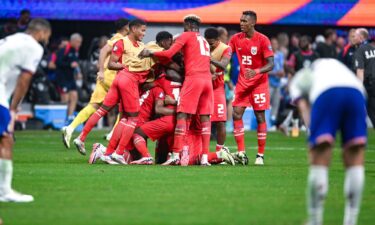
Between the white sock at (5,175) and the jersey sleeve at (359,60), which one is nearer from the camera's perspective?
the white sock at (5,175)

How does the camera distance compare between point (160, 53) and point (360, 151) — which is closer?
point (360, 151)

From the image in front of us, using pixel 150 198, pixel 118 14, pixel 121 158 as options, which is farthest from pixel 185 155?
pixel 118 14

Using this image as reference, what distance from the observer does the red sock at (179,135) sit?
18.9 meters

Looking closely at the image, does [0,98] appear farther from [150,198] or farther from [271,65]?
[271,65]

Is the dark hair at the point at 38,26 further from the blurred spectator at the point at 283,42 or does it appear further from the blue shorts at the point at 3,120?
the blurred spectator at the point at 283,42

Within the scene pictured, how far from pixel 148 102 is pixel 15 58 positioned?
22.0ft

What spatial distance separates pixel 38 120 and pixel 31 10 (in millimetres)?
4007

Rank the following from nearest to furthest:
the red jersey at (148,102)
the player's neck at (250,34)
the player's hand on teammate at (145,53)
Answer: the player's hand on teammate at (145,53) < the red jersey at (148,102) < the player's neck at (250,34)

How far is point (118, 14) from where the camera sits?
29.0 meters

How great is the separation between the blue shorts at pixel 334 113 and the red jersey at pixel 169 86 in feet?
27.6

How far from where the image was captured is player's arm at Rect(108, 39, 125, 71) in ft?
63.8

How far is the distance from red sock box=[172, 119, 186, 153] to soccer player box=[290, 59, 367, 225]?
7479 millimetres

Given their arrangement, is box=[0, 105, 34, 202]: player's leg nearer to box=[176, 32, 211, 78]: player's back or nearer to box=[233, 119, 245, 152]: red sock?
box=[176, 32, 211, 78]: player's back

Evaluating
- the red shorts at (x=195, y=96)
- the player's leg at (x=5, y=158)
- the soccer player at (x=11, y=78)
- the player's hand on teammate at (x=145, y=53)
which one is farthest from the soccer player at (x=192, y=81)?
the player's leg at (x=5, y=158)
